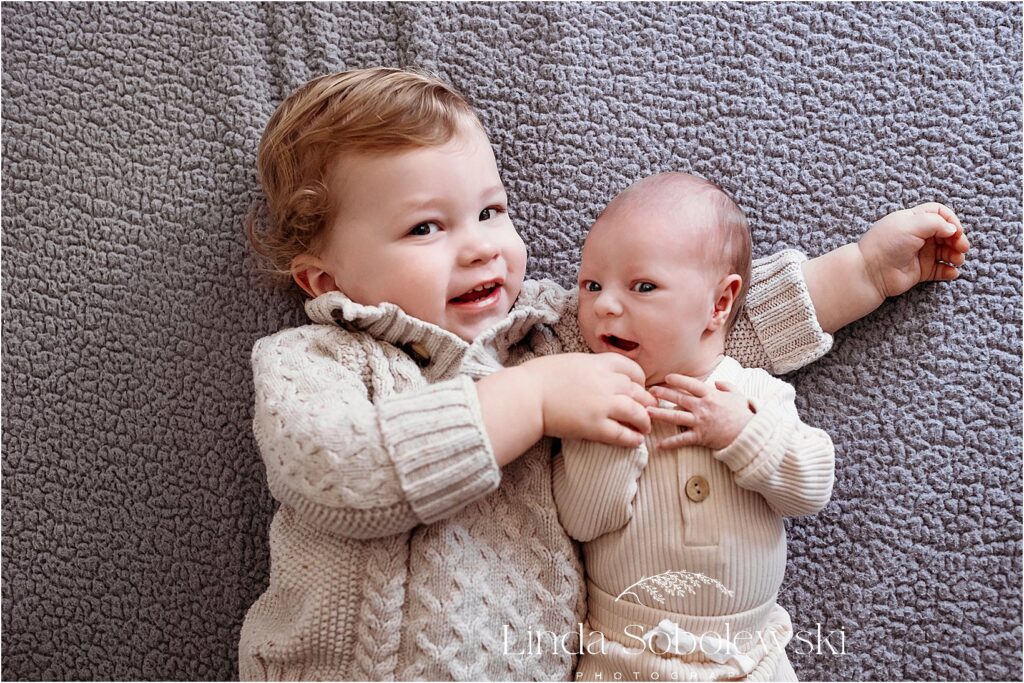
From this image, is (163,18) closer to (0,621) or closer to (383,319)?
(383,319)

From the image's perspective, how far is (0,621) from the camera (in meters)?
1.33

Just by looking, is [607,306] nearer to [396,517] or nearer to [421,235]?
[421,235]

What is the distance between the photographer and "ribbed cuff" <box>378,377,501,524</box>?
3.40ft

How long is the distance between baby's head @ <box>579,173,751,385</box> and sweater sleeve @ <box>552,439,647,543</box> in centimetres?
13

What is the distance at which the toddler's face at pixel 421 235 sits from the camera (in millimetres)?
1167

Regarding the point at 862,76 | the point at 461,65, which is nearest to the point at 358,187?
the point at 461,65

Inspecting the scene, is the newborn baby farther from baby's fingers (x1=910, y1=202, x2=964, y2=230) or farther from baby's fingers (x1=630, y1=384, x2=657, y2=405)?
baby's fingers (x1=910, y1=202, x2=964, y2=230)

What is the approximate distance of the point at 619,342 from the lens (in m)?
1.20

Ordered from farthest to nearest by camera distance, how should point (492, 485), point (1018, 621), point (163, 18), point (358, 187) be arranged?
point (163, 18), point (1018, 621), point (358, 187), point (492, 485)

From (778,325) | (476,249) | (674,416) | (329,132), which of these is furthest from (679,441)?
(329,132)

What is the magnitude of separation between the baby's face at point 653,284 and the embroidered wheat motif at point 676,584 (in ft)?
0.88

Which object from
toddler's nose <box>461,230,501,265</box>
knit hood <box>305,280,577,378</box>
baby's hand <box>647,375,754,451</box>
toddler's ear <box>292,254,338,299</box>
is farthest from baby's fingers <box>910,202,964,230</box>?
toddler's ear <box>292,254,338,299</box>

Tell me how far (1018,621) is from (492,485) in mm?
852

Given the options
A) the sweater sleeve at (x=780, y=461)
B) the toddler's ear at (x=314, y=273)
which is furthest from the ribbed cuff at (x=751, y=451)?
the toddler's ear at (x=314, y=273)
